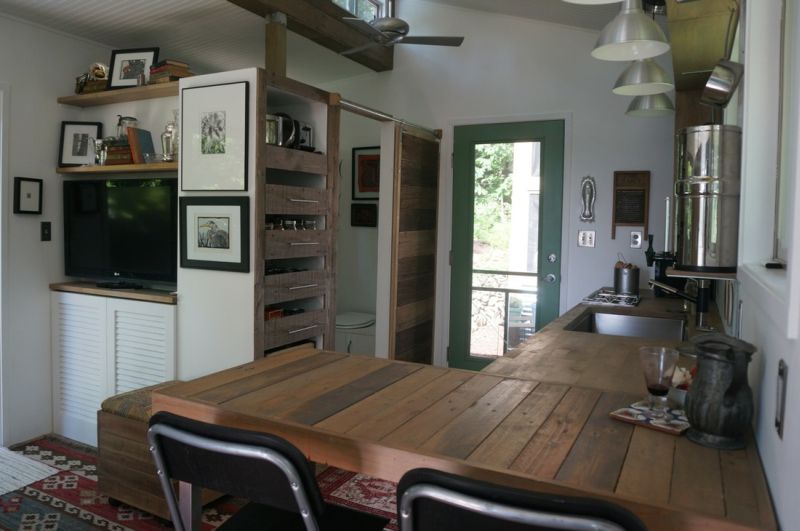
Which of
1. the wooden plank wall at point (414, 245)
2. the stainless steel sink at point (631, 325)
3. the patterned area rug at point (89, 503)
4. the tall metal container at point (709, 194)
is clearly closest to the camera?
the tall metal container at point (709, 194)

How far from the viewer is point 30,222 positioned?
142 inches

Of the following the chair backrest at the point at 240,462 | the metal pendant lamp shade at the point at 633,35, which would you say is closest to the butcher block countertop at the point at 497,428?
the chair backrest at the point at 240,462

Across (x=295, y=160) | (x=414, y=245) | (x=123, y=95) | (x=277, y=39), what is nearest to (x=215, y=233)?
(x=295, y=160)

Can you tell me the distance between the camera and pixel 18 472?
3.19m

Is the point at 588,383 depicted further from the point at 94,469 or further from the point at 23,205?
the point at 23,205

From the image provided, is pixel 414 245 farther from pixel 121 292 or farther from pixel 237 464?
pixel 237 464

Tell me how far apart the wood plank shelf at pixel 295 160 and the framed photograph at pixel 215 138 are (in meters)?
0.15

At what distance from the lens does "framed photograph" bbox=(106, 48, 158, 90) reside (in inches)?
142

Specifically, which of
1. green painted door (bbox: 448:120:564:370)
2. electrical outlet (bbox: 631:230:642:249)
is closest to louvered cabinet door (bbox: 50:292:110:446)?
green painted door (bbox: 448:120:564:370)

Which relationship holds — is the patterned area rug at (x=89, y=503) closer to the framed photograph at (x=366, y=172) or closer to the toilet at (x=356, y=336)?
the toilet at (x=356, y=336)

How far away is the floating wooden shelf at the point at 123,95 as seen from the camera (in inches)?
133

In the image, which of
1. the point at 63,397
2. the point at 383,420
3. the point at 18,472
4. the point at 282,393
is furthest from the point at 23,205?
the point at 383,420

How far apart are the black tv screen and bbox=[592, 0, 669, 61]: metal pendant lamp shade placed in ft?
8.12

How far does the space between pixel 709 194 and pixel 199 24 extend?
11.1 ft
